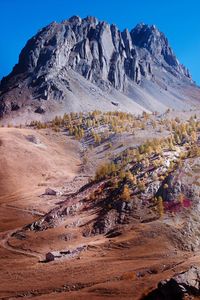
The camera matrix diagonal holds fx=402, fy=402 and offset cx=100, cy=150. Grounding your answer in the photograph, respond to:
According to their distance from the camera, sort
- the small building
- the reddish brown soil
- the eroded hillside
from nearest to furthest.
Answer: the reddish brown soil < the eroded hillside < the small building

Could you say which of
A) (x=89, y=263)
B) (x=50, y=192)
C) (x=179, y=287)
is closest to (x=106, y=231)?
(x=89, y=263)

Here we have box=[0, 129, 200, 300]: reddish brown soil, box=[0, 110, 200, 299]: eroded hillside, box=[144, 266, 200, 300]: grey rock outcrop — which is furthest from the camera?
box=[0, 110, 200, 299]: eroded hillside

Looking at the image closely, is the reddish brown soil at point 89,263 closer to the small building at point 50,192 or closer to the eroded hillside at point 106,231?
the eroded hillside at point 106,231

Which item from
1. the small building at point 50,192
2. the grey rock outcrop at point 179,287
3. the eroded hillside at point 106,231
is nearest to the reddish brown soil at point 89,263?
the eroded hillside at point 106,231

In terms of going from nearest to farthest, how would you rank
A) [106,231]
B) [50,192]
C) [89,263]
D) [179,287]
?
[179,287]
[89,263]
[106,231]
[50,192]

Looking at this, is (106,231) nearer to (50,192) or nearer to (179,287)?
(179,287)

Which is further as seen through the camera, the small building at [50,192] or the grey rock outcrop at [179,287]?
the small building at [50,192]

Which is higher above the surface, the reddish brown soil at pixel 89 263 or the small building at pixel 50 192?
the small building at pixel 50 192

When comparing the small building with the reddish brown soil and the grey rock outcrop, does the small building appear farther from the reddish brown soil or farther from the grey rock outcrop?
the grey rock outcrop

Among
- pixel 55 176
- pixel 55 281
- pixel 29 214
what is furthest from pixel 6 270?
pixel 55 176

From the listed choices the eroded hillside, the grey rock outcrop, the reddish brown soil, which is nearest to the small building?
the eroded hillside

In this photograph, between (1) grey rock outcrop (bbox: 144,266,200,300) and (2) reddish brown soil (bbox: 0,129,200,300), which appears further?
(2) reddish brown soil (bbox: 0,129,200,300)
